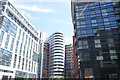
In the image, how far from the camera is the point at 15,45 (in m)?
51.4

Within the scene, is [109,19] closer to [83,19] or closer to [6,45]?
[83,19]

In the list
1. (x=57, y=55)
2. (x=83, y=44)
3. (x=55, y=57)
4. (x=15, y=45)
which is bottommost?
(x=55, y=57)

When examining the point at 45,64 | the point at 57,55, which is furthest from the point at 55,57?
the point at 45,64

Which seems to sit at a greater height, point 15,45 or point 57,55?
point 15,45

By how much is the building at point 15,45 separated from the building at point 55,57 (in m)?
22.3

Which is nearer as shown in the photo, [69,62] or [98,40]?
[98,40]

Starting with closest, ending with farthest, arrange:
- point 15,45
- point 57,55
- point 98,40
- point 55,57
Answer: point 98,40 → point 15,45 → point 55,57 → point 57,55

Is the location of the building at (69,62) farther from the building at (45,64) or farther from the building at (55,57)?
the building at (45,64)

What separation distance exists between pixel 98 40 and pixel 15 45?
1436 inches

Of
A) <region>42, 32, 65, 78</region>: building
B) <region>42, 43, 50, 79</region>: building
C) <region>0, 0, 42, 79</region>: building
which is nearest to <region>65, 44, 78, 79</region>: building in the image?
<region>42, 32, 65, 78</region>: building

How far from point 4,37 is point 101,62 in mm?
36343

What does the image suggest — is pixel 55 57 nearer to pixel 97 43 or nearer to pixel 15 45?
pixel 15 45

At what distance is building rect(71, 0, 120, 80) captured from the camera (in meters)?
33.8

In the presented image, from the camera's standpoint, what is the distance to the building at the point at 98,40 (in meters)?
33.8
